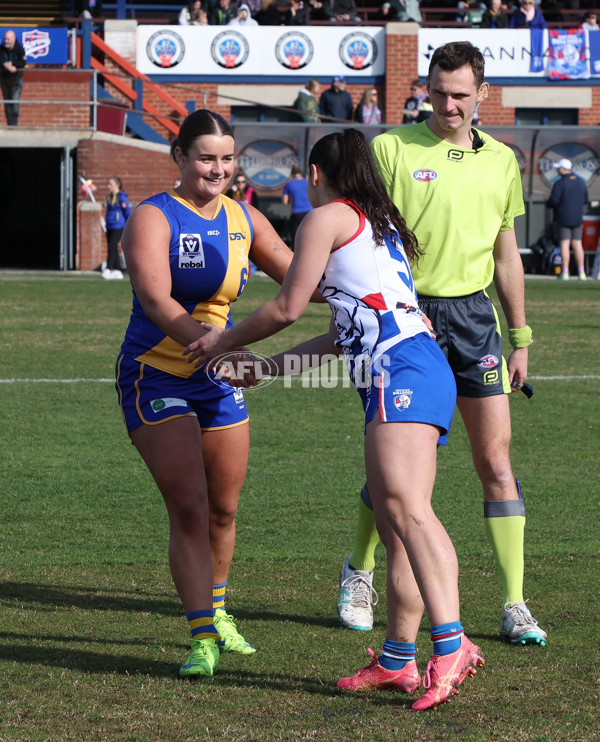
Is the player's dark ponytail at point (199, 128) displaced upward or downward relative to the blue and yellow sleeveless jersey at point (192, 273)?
upward

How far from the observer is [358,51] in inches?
1212

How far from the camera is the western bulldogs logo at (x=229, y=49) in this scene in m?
30.2

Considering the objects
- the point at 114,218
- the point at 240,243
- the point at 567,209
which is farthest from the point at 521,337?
the point at 114,218

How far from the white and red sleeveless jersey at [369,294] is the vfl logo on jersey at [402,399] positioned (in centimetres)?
15

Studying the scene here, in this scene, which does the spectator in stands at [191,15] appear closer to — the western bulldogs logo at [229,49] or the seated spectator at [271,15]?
the western bulldogs logo at [229,49]

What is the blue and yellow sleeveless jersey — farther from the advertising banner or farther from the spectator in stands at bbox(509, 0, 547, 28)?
the spectator in stands at bbox(509, 0, 547, 28)

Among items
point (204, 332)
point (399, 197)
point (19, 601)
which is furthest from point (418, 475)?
point (19, 601)

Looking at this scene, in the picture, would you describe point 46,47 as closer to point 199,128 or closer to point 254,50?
point 254,50

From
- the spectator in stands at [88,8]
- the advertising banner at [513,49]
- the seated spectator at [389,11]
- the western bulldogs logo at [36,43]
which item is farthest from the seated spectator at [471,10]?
the western bulldogs logo at [36,43]

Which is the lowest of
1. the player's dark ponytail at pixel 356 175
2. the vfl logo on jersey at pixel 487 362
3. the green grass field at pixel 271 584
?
the green grass field at pixel 271 584

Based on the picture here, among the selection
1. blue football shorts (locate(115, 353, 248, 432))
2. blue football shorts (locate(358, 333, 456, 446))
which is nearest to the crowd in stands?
blue football shorts (locate(115, 353, 248, 432))

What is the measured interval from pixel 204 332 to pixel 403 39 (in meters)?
28.1

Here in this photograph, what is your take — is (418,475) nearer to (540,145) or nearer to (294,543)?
(294,543)

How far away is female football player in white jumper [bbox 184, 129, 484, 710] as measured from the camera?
3.61 metres
